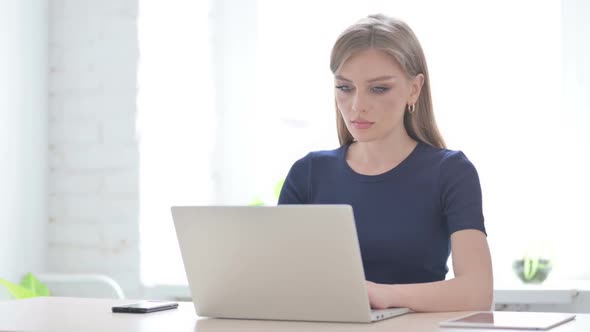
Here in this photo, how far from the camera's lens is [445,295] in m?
1.93

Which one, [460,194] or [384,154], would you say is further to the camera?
[384,154]

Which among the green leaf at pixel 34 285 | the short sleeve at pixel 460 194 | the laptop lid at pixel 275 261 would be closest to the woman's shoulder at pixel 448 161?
the short sleeve at pixel 460 194

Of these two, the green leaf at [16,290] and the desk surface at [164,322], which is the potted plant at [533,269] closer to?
the desk surface at [164,322]

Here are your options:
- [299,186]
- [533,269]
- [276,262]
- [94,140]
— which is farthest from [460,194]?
[94,140]

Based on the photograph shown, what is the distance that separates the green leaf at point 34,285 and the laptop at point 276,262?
4.82 feet

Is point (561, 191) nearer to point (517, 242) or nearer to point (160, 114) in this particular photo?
point (517, 242)

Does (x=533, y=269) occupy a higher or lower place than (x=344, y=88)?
lower

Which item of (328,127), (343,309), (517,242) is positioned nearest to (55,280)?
(328,127)

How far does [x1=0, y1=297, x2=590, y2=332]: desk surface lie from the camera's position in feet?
5.46

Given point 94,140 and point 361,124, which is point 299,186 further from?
point 94,140

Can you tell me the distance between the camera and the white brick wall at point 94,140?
10.8 ft

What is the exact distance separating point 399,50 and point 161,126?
1.39 m

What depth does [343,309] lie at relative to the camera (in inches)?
67.1

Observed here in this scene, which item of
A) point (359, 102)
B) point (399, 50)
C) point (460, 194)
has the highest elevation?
point (399, 50)
